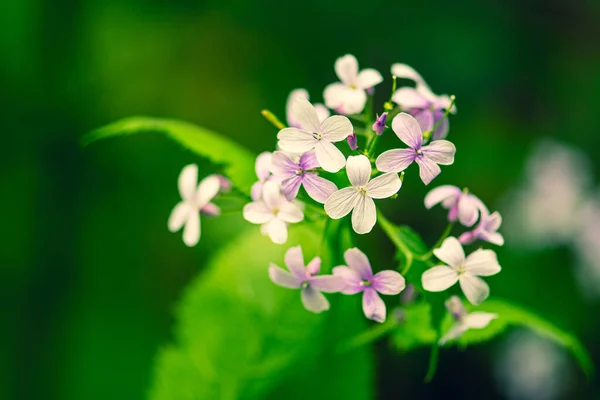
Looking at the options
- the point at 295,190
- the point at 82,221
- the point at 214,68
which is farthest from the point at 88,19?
the point at 295,190

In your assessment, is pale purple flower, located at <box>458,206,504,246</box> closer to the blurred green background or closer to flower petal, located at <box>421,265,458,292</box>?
flower petal, located at <box>421,265,458,292</box>

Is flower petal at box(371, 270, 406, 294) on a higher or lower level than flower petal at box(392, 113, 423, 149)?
lower

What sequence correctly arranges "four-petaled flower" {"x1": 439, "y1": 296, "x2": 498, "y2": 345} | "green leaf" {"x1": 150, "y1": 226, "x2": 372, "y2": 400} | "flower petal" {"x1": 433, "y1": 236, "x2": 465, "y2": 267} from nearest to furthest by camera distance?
"flower petal" {"x1": 433, "y1": 236, "x2": 465, "y2": 267}, "four-petaled flower" {"x1": 439, "y1": 296, "x2": 498, "y2": 345}, "green leaf" {"x1": 150, "y1": 226, "x2": 372, "y2": 400}

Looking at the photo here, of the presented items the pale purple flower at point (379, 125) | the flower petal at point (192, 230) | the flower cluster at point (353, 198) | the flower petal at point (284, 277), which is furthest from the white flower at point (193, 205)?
the pale purple flower at point (379, 125)

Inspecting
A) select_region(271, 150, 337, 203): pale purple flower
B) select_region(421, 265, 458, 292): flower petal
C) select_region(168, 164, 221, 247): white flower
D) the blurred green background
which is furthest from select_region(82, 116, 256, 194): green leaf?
the blurred green background

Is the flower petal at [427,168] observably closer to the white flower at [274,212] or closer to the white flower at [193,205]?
the white flower at [274,212]

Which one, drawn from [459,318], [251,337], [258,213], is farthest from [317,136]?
[251,337]
